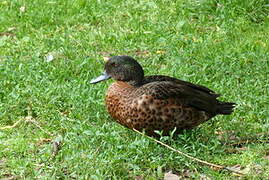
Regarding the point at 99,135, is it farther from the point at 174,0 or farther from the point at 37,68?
A: the point at 174,0

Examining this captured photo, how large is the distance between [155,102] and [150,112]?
0.09 m

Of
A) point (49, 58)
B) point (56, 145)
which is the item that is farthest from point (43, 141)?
point (49, 58)

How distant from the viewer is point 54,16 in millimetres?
10352

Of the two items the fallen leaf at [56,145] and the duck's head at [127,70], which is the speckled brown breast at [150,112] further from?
the fallen leaf at [56,145]

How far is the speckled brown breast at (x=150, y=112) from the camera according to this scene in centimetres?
600

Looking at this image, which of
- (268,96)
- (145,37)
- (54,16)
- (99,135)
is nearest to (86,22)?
(54,16)

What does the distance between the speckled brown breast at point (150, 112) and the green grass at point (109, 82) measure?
15cm

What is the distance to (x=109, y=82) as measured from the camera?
7.98 metres

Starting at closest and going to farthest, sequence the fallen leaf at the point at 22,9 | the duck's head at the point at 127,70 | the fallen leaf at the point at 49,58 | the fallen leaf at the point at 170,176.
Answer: the fallen leaf at the point at 170,176 < the duck's head at the point at 127,70 < the fallen leaf at the point at 49,58 < the fallen leaf at the point at 22,9

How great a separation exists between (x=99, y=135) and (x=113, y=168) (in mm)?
616

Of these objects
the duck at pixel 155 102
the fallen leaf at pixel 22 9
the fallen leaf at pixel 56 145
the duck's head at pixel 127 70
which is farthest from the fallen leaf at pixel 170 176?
the fallen leaf at pixel 22 9

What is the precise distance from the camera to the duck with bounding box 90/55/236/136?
601 centimetres

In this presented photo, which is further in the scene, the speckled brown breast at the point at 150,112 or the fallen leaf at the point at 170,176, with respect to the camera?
the speckled brown breast at the point at 150,112

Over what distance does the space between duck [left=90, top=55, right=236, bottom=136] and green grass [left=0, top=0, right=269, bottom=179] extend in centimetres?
15
